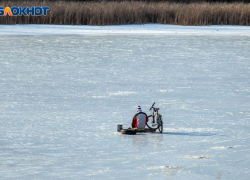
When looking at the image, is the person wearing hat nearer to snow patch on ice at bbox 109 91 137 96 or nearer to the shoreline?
snow patch on ice at bbox 109 91 137 96

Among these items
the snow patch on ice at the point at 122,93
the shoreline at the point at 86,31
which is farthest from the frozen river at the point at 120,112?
the shoreline at the point at 86,31

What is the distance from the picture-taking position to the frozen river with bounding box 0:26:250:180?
4.71m

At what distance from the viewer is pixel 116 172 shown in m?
4.54

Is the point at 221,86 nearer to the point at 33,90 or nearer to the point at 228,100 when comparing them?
the point at 228,100

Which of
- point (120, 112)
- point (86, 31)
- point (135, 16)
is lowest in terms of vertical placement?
point (120, 112)

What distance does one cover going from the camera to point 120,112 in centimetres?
688

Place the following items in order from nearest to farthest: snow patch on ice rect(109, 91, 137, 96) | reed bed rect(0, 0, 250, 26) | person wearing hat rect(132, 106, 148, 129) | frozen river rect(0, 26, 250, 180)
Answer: frozen river rect(0, 26, 250, 180)
person wearing hat rect(132, 106, 148, 129)
snow patch on ice rect(109, 91, 137, 96)
reed bed rect(0, 0, 250, 26)

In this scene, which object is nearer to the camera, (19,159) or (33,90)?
(19,159)

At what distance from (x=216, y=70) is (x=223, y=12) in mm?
14616


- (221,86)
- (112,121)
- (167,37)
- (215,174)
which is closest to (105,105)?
(112,121)

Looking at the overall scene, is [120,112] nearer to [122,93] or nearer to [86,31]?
[122,93]

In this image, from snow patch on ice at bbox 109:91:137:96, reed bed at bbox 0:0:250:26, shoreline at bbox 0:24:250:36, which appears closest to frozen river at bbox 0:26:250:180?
snow patch on ice at bbox 109:91:137:96

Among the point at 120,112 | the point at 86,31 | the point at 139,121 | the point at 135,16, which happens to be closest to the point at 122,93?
the point at 120,112

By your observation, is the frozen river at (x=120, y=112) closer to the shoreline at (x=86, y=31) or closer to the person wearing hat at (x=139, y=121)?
the person wearing hat at (x=139, y=121)
